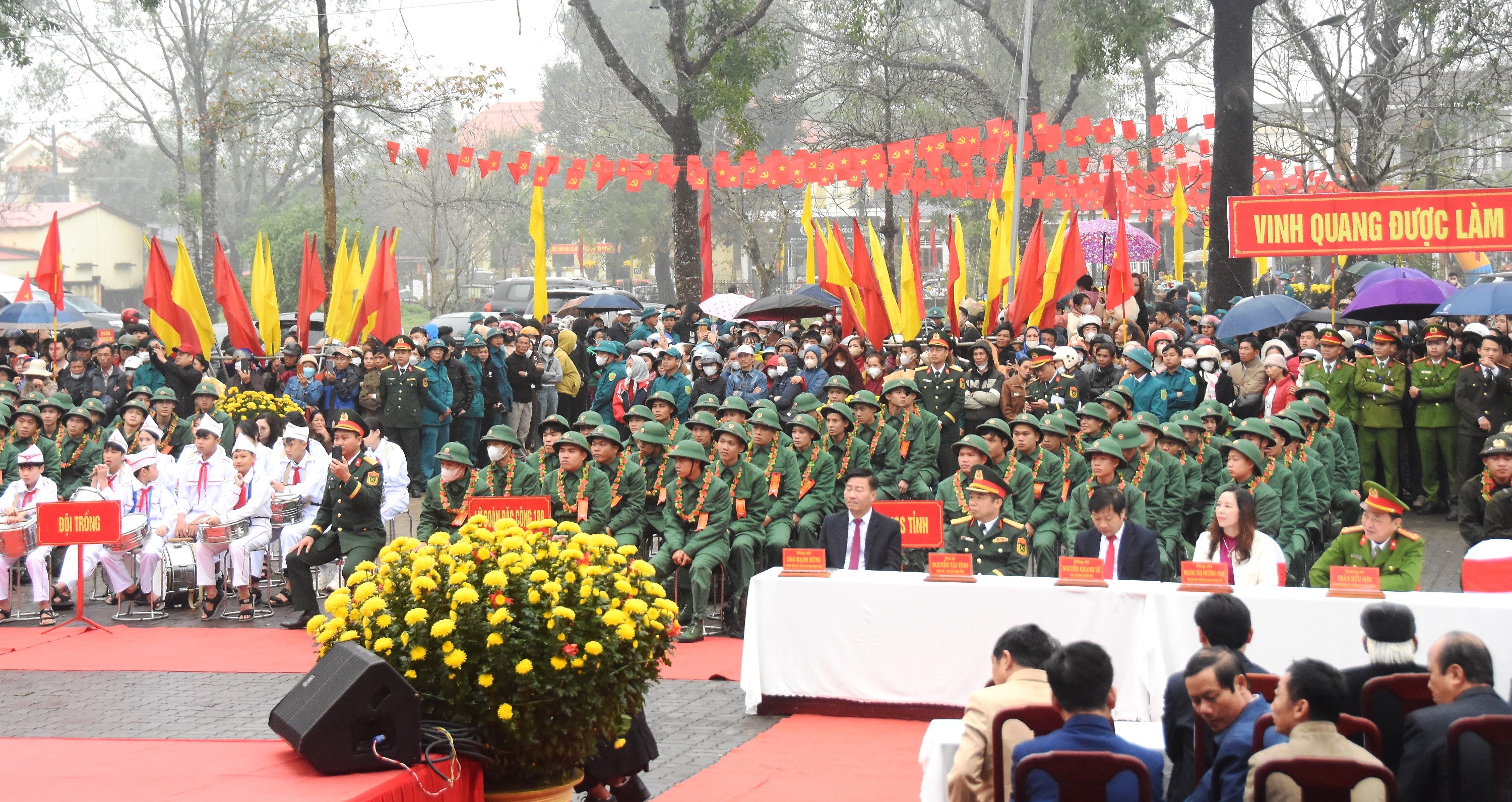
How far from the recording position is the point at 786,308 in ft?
67.6

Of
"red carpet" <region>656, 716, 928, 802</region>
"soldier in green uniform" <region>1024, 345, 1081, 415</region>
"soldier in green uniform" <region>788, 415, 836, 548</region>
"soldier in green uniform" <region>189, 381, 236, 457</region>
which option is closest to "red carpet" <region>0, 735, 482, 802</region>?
"red carpet" <region>656, 716, 928, 802</region>

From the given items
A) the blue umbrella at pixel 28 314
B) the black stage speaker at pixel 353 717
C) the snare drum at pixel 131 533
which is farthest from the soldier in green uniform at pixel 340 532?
the blue umbrella at pixel 28 314

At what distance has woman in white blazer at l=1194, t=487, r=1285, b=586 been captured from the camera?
8195mm

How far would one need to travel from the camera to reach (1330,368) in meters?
14.4

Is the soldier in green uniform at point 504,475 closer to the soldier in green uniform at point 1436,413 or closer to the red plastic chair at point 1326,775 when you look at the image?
the red plastic chair at point 1326,775

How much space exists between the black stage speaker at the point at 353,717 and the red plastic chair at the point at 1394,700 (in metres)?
3.50

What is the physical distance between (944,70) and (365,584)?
26.9 metres

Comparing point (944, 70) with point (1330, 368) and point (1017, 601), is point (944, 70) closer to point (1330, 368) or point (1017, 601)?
point (1330, 368)

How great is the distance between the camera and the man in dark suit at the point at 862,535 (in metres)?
9.55

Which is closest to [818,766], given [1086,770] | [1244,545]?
[1244,545]

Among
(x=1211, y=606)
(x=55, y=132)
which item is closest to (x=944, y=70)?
(x=1211, y=606)

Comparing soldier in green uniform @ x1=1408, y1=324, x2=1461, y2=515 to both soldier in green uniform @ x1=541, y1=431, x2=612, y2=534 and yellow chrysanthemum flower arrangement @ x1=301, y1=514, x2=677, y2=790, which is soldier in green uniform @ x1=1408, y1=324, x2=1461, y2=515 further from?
yellow chrysanthemum flower arrangement @ x1=301, y1=514, x2=677, y2=790

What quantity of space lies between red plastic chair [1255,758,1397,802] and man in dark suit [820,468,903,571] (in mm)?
5191

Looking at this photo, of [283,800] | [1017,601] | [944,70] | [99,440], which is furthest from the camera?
[944,70]
